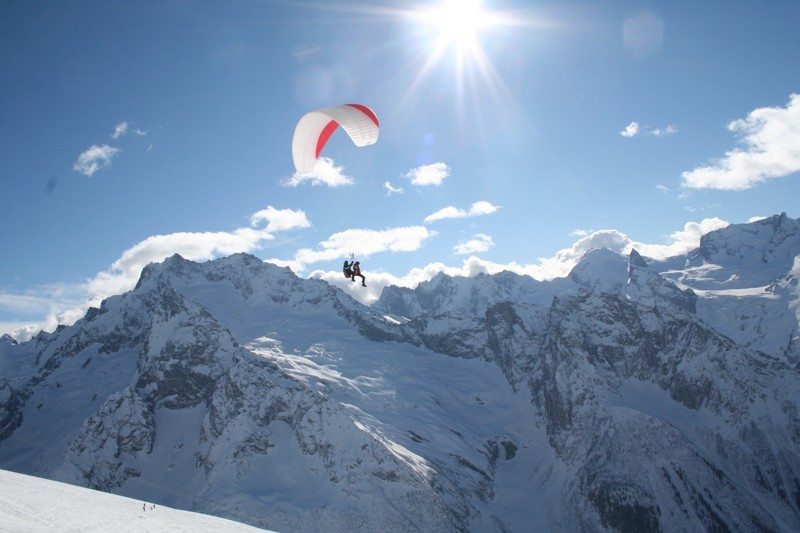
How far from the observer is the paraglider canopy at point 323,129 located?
1698 inches

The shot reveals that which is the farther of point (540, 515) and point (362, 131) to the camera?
point (540, 515)

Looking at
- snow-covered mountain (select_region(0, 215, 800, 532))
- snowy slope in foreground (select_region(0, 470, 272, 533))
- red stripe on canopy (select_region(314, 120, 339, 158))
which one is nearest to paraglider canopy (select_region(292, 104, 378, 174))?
red stripe on canopy (select_region(314, 120, 339, 158))

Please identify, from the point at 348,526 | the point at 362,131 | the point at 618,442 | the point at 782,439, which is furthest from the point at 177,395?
the point at 782,439

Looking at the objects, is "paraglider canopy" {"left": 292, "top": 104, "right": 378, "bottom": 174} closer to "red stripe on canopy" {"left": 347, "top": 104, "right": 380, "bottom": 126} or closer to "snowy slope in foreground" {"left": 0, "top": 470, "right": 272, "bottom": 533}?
"red stripe on canopy" {"left": 347, "top": 104, "right": 380, "bottom": 126}

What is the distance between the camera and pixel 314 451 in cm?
13700

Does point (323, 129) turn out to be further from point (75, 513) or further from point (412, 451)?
point (412, 451)

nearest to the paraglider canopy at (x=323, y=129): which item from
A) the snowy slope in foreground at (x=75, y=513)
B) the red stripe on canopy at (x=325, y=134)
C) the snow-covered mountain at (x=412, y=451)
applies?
the red stripe on canopy at (x=325, y=134)

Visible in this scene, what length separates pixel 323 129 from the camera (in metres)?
47.5

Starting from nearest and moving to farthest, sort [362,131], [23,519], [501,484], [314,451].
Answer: [23,519], [362,131], [314,451], [501,484]

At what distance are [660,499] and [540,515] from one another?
111 ft

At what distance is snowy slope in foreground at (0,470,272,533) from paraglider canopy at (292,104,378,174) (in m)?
28.8

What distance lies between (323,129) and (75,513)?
35.5 m

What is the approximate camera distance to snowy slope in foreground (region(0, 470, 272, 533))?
17.6 meters

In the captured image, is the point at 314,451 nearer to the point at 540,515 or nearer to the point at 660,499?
the point at 540,515
